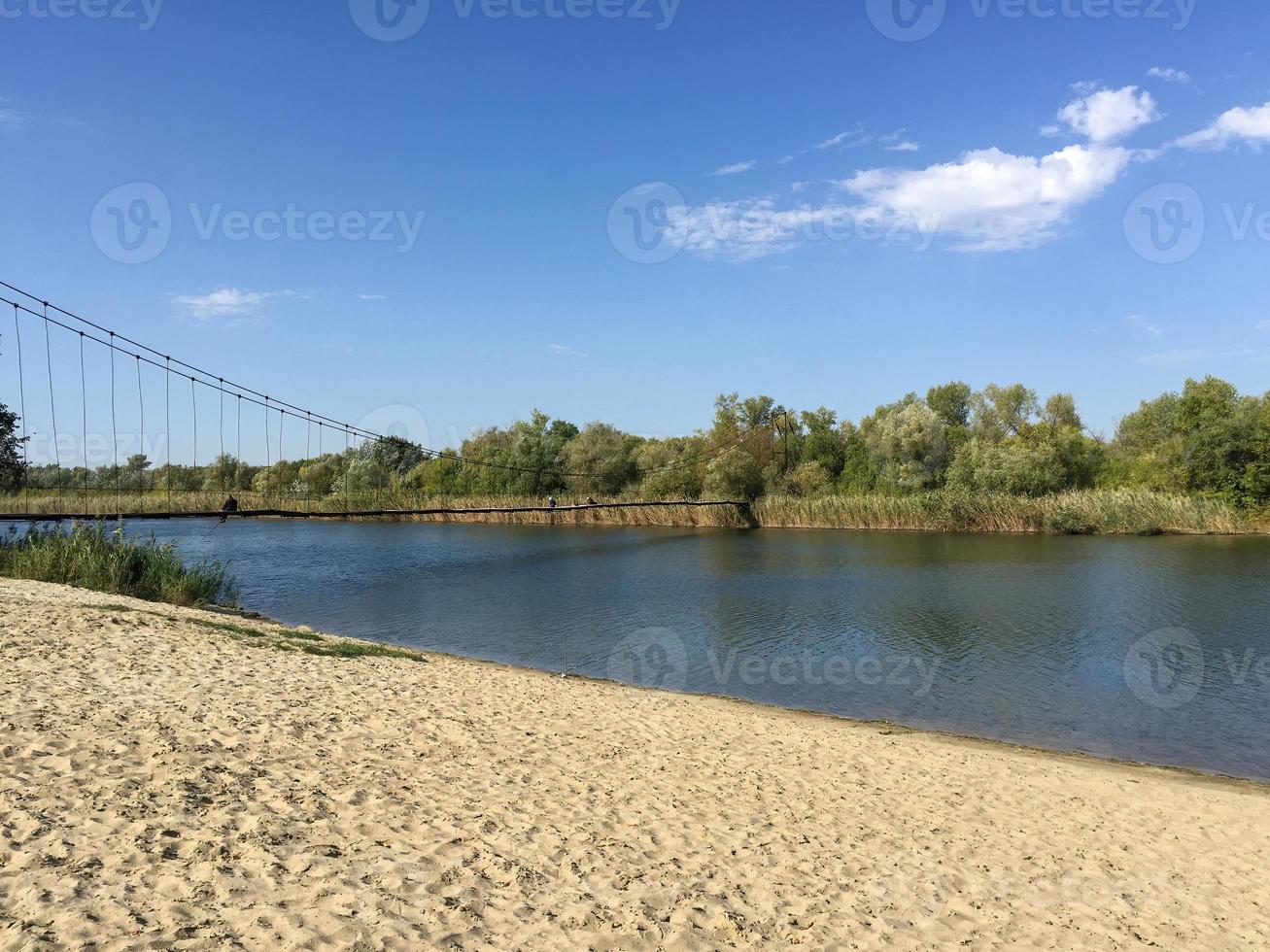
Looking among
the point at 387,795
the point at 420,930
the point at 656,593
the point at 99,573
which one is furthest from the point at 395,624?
the point at 420,930

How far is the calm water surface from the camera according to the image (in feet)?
37.8

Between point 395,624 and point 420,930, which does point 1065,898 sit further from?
point 395,624

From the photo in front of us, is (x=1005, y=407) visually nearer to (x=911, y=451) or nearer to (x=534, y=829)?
(x=911, y=451)

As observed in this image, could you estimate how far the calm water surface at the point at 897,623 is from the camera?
1152 centimetres

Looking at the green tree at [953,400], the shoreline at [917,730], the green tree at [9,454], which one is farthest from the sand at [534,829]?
the green tree at [953,400]

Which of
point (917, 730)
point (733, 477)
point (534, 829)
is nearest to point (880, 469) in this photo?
point (733, 477)

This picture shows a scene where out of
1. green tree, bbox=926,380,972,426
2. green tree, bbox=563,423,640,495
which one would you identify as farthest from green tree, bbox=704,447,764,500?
green tree, bbox=926,380,972,426

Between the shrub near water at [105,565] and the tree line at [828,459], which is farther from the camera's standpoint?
the tree line at [828,459]

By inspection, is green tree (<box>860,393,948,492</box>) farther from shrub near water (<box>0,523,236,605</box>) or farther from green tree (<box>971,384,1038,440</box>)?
shrub near water (<box>0,523,236,605</box>)

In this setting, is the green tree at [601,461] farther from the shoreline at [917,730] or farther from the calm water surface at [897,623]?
the shoreline at [917,730]

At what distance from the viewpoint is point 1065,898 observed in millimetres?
5402

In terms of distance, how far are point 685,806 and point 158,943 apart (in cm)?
405

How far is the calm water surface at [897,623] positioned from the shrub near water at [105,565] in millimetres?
2742

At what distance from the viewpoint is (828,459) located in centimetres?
5597
